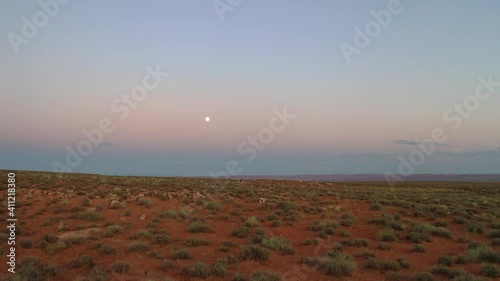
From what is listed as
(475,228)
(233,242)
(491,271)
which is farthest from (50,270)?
(475,228)

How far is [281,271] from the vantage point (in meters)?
10.5

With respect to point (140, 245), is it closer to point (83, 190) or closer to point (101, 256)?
point (101, 256)

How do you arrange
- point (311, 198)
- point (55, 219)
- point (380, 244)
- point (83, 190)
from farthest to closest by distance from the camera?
point (311, 198), point (83, 190), point (55, 219), point (380, 244)

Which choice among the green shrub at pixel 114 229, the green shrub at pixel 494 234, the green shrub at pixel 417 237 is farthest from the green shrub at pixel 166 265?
the green shrub at pixel 494 234

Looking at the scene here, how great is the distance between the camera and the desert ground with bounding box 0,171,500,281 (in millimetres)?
10125

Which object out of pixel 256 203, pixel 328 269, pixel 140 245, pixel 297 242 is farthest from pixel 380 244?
pixel 256 203

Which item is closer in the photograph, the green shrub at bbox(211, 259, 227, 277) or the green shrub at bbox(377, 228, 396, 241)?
the green shrub at bbox(211, 259, 227, 277)

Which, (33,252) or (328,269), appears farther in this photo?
(33,252)

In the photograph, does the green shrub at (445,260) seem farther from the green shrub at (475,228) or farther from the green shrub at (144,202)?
the green shrub at (144,202)

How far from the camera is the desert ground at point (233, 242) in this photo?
1012 cm

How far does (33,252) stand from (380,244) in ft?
42.7

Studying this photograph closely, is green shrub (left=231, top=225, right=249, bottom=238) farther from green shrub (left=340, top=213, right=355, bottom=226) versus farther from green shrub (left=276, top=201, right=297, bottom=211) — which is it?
green shrub (left=276, top=201, right=297, bottom=211)

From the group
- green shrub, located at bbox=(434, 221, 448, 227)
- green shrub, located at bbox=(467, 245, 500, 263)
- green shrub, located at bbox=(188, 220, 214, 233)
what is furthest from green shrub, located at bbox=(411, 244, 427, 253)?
green shrub, located at bbox=(188, 220, 214, 233)

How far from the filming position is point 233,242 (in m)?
13.8
